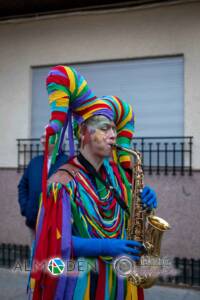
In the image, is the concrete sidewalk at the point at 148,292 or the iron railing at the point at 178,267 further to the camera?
the iron railing at the point at 178,267

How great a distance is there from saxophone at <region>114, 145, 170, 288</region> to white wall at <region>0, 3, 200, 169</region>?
13.9 ft

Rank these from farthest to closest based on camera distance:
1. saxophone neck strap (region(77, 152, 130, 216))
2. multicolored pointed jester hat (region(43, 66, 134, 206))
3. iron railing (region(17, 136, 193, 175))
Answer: iron railing (region(17, 136, 193, 175)) < saxophone neck strap (region(77, 152, 130, 216)) < multicolored pointed jester hat (region(43, 66, 134, 206))

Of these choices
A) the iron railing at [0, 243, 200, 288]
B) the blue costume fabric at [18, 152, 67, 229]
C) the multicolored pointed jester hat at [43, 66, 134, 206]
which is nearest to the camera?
the multicolored pointed jester hat at [43, 66, 134, 206]

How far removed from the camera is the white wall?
6.80 m

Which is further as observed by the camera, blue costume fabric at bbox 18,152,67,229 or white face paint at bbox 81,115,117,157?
blue costume fabric at bbox 18,152,67,229

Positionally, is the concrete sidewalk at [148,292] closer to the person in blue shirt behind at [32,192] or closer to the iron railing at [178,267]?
the iron railing at [178,267]

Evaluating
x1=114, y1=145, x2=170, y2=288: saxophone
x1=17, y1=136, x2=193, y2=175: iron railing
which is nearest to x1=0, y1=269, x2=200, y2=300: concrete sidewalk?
x1=17, y1=136, x2=193, y2=175: iron railing

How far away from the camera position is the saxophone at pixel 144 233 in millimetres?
2518

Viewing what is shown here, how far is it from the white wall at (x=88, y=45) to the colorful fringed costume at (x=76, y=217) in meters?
4.40

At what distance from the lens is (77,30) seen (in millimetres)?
7629

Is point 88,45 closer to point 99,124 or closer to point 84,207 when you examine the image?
point 99,124

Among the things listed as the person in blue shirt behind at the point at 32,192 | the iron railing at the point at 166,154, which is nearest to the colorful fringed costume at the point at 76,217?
the person in blue shirt behind at the point at 32,192

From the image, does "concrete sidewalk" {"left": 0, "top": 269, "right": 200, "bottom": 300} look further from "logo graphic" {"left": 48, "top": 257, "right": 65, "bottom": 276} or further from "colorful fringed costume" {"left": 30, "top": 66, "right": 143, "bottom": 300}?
"logo graphic" {"left": 48, "top": 257, "right": 65, "bottom": 276}

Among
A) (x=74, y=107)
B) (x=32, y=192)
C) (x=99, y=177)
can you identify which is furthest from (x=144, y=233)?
(x=32, y=192)
